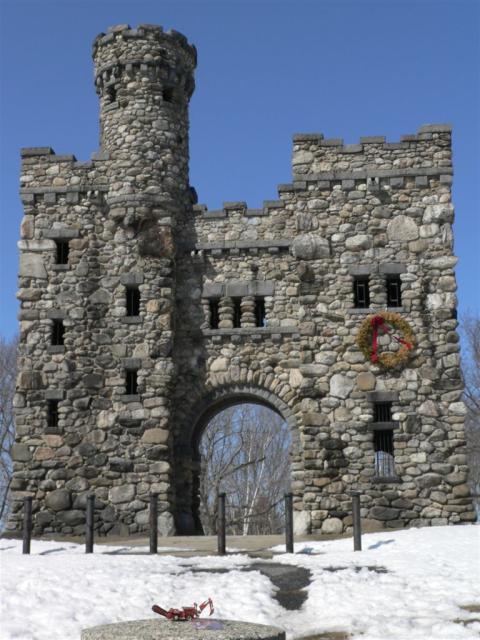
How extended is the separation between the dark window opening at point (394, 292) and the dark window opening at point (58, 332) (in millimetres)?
7082

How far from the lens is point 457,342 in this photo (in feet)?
57.6

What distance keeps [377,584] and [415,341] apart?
776 centimetres

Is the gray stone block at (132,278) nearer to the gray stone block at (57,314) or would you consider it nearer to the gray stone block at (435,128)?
the gray stone block at (57,314)

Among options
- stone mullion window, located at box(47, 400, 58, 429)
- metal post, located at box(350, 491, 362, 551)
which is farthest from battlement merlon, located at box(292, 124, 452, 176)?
metal post, located at box(350, 491, 362, 551)

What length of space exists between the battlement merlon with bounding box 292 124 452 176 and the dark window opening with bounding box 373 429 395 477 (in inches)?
220

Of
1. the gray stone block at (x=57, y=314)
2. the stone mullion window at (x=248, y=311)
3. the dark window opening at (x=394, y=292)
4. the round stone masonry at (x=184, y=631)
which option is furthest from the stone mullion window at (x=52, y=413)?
the round stone masonry at (x=184, y=631)

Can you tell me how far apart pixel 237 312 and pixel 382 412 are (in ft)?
12.5

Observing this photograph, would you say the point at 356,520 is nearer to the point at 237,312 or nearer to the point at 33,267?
the point at 237,312

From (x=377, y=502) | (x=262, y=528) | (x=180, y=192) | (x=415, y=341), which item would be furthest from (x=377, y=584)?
(x=262, y=528)

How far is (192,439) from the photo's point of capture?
18375 millimetres

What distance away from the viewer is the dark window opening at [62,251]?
18.9 meters

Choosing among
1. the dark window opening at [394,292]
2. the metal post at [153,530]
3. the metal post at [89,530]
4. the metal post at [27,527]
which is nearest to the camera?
the metal post at [153,530]

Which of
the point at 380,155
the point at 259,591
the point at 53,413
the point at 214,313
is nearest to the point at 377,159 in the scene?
the point at 380,155

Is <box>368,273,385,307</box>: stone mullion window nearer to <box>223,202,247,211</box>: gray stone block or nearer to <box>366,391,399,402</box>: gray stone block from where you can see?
<box>366,391,399,402</box>: gray stone block
